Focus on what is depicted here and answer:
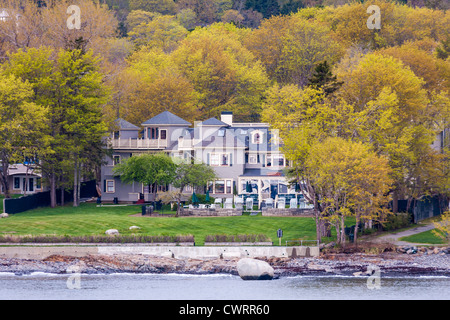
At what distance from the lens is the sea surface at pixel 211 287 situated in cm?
5325

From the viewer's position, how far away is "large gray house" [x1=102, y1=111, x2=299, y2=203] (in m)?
83.4

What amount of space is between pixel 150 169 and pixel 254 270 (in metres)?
24.8

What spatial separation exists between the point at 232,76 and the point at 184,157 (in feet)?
93.3

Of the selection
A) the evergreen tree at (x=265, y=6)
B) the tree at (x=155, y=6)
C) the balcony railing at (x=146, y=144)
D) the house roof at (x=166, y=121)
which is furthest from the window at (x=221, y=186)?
the tree at (x=155, y=6)

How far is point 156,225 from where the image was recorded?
225 feet

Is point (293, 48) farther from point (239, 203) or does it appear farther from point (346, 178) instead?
point (346, 178)

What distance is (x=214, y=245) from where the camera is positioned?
6303cm

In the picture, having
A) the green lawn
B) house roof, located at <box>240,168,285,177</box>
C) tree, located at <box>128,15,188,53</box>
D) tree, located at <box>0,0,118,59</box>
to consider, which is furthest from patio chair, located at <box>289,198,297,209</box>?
tree, located at <box>128,15,188,53</box>

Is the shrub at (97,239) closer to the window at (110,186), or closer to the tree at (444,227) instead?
the tree at (444,227)

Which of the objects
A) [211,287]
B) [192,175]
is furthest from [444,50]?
→ [211,287]

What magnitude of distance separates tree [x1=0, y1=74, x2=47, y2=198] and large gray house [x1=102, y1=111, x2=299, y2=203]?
11.6 m

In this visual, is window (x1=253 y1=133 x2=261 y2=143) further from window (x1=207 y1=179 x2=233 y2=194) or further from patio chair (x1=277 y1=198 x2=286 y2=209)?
patio chair (x1=277 y1=198 x2=286 y2=209)

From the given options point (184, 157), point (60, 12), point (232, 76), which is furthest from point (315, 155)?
point (60, 12)

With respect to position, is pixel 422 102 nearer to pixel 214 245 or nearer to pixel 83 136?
pixel 214 245
